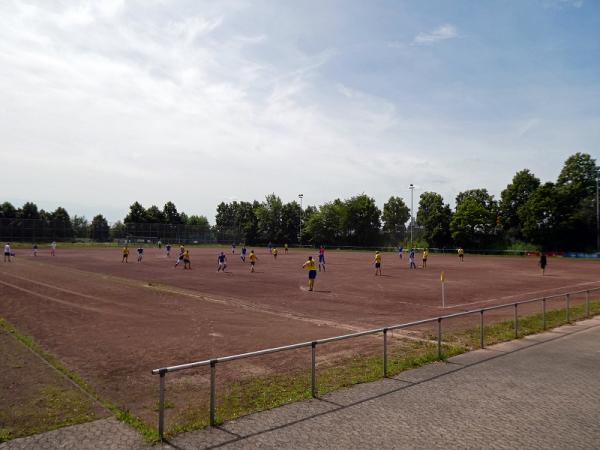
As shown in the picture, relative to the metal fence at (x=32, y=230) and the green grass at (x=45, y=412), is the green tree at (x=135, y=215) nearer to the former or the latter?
the metal fence at (x=32, y=230)

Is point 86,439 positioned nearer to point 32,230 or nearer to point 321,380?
point 321,380

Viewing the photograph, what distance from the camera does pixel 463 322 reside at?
51.9ft

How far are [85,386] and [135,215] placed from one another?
11908 cm

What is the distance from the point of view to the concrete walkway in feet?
20.5

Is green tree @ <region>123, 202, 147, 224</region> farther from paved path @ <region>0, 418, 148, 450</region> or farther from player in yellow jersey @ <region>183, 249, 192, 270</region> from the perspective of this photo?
paved path @ <region>0, 418, 148, 450</region>

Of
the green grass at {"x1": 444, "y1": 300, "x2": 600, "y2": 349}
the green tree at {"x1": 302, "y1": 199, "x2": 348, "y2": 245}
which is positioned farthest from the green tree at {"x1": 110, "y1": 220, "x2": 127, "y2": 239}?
the green grass at {"x1": 444, "y1": 300, "x2": 600, "y2": 349}

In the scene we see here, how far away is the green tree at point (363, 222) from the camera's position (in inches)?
4016

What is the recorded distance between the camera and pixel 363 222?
102m

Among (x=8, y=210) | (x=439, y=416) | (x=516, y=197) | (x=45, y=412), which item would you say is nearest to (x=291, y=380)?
(x=439, y=416)

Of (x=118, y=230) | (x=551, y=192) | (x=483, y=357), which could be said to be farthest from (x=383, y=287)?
(x=118, y=230)

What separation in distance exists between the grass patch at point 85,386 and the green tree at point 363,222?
90474mm

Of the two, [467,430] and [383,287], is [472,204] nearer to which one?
[383,287]

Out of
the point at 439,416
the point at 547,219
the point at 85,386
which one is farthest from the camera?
the point at 547,219

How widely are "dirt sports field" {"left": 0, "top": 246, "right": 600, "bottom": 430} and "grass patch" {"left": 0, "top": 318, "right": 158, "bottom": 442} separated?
0.20 m
